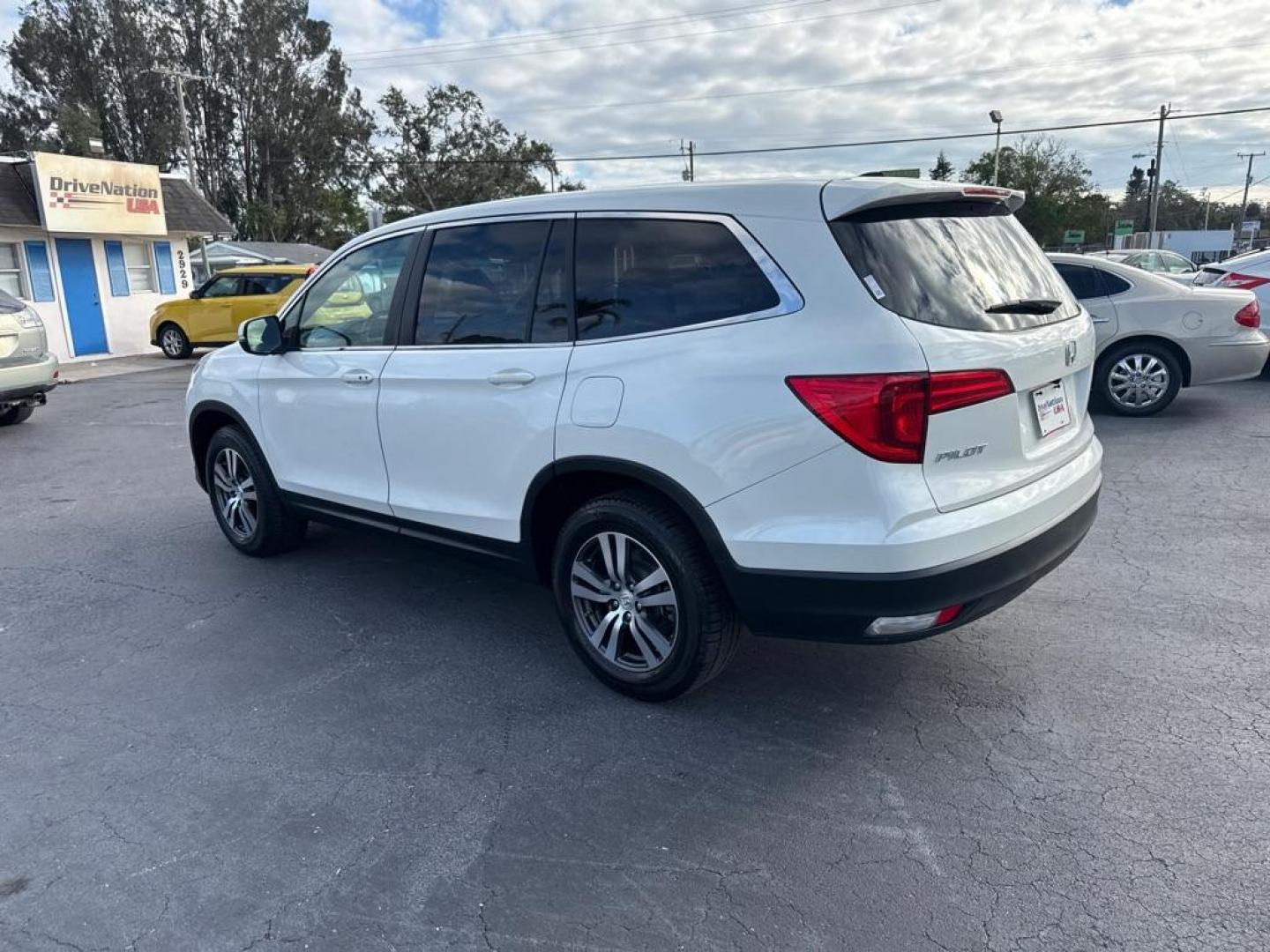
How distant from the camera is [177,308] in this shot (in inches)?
761

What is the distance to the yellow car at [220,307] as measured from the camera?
727 inches

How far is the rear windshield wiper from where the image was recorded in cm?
305

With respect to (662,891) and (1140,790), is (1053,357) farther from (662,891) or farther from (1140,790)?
(662,891)

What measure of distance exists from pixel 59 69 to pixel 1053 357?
186 ft

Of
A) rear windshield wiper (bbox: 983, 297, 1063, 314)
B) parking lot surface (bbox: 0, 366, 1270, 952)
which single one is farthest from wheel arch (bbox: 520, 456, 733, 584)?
rear windshield wiper (bbox: 983, 297, 1063, 314)

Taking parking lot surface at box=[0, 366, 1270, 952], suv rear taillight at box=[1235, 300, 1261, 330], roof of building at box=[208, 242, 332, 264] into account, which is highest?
roof of building at box=[208, 242, 332, 264]

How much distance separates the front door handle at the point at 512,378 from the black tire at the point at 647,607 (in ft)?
1.78

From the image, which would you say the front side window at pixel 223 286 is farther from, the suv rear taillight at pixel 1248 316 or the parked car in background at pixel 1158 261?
the parked car in background at pixel 1158 261

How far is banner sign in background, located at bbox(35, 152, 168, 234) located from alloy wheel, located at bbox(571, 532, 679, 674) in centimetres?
1922

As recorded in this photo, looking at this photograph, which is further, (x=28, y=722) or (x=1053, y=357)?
(x=28, y=722)

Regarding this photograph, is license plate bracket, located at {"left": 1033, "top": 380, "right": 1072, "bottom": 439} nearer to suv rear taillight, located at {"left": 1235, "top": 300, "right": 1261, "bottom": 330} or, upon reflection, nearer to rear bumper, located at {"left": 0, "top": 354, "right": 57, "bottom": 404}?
suv rear taillight, located at {"left": 1235, "top": 300, "right": 1261, "bottom": 330}

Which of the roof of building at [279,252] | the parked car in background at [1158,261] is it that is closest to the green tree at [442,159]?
the roof of building at [279,252]

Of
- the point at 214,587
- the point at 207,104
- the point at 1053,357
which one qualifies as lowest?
the point at 214,587

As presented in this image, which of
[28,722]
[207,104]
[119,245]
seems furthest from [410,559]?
[207,104]
